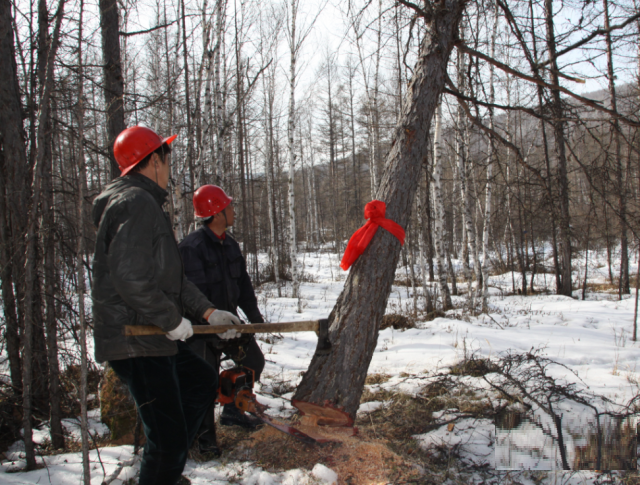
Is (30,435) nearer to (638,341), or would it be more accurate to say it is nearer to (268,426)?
(268,426)

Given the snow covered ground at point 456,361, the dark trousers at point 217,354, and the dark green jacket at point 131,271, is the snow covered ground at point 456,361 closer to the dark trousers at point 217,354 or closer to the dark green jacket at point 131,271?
the dark trousers at point 217,354

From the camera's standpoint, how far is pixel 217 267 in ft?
10.7

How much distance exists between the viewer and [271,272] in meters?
17.7

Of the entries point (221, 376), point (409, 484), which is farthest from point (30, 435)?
point (409, 484)

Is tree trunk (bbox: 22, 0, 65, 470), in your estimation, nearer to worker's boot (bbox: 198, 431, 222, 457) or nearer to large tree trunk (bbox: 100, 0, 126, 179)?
worker's boot (bbox: 198, 431, 222, 457)

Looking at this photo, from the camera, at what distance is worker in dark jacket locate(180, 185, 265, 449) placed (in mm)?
3125

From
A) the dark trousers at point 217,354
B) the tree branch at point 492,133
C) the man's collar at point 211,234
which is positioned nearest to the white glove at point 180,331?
the dark trousers at point 217,354

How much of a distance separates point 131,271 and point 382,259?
1847 mm

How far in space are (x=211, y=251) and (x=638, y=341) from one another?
6.46 metres

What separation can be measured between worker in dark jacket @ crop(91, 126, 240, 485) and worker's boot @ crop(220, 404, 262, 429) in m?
1.17

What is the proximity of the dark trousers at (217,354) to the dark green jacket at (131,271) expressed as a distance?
0.76 m

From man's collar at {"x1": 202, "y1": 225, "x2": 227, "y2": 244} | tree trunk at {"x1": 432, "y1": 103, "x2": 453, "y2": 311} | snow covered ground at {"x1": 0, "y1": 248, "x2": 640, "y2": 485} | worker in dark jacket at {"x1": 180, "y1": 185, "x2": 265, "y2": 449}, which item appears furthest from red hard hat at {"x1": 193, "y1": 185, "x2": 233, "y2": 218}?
tree trunk at {"x1": 432, "y1": 103, "x2": 453, "y2": 311}

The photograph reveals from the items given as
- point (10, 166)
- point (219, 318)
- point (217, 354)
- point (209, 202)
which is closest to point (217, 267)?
point (209, 202)

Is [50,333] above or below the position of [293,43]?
below
